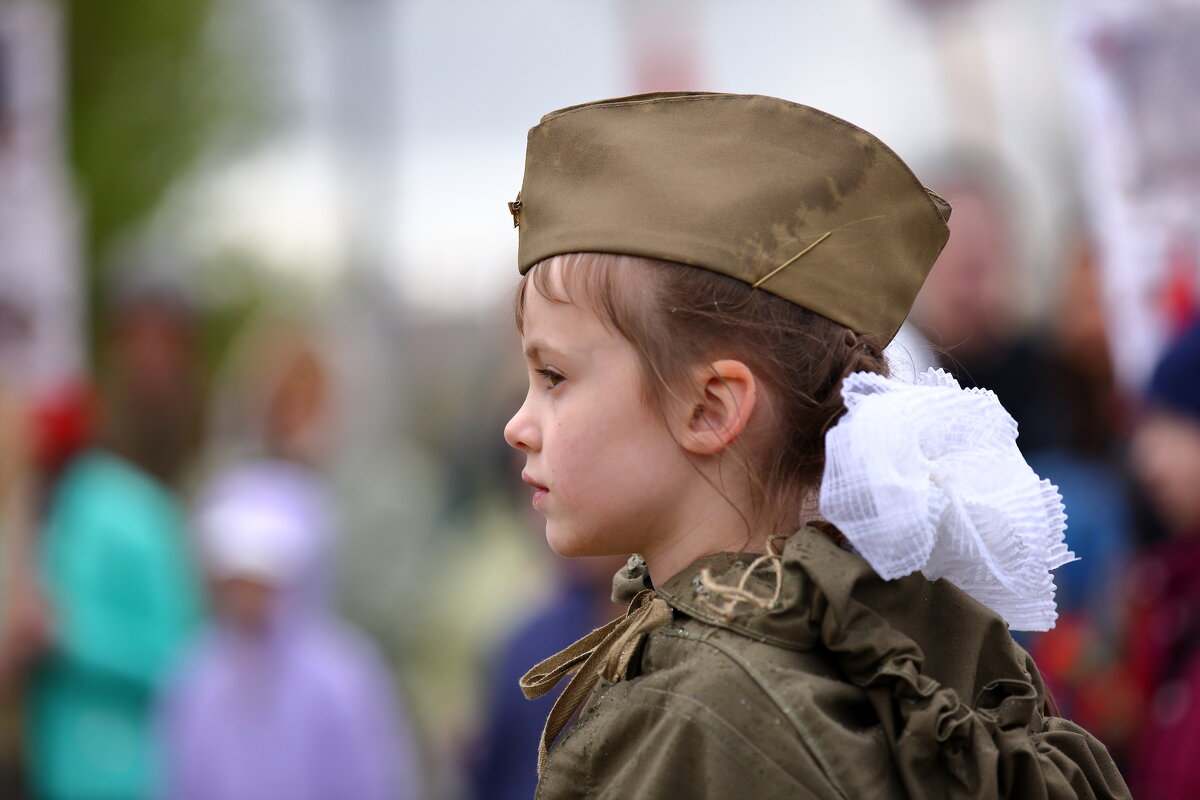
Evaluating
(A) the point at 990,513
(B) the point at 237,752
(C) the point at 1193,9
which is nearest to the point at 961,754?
(A) the point at 990,513

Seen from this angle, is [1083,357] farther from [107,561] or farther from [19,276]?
[19,276]

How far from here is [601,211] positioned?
1.65 meters

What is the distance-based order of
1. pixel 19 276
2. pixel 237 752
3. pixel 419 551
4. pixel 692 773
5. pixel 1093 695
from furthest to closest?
pixel 419 551
pixel 19 276
pixel 237 752
pixel 1093 695
pixel 692 773

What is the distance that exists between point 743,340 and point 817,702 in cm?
39

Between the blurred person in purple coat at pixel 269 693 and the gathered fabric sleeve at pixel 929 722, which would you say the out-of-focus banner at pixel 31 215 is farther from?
the gathered fabric sleeve at pixel 929 722

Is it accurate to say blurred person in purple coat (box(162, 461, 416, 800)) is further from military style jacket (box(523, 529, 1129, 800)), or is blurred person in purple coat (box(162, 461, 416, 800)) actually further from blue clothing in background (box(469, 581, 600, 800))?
military style jacket (box(523, 529, 1129, 800))

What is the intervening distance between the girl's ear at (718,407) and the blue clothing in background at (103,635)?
14.0 feet

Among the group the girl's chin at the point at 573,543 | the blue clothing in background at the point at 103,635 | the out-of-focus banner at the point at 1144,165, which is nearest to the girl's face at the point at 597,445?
the girl's chin at the point at 573,543

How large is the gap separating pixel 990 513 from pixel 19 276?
18.1ft

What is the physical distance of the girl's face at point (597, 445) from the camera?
167 cm

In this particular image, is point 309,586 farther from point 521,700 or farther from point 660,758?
point 660,758

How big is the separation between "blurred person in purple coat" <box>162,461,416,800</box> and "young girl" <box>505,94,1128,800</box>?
12.0 ft

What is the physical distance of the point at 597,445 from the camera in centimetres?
167

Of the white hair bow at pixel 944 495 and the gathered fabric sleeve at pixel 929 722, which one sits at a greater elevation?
the white hair bow at pixel 944 495
